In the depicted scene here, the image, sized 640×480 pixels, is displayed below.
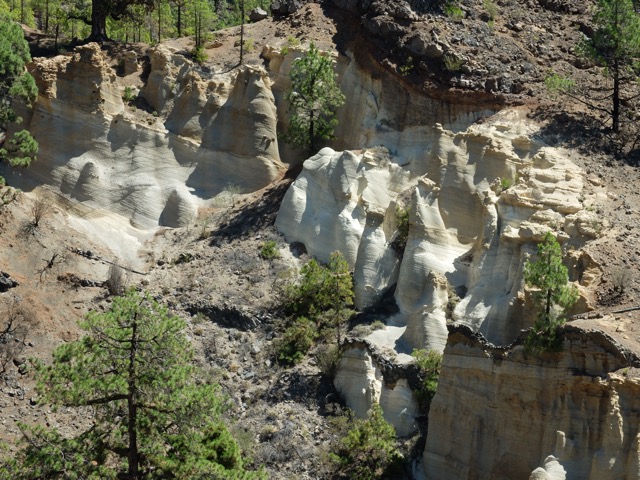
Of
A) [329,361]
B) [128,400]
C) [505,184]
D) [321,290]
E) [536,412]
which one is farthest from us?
[505,184]

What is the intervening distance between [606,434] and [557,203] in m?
10.5

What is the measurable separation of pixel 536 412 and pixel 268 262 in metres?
12.6

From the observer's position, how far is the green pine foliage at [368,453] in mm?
35719

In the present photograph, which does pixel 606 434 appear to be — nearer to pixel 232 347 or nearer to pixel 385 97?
pixel 232 347

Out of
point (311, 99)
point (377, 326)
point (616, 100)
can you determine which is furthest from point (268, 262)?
point (616, 100)

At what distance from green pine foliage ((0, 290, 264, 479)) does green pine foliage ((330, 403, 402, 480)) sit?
22.4ft

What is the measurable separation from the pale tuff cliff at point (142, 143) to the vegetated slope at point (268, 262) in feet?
3.03

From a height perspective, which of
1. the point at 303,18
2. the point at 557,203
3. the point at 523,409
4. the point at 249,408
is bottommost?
the point at 249,408

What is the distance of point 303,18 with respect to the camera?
52031 millimetres

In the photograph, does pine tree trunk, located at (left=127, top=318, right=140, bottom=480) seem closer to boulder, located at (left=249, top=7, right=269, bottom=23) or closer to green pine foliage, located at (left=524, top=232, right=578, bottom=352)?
green pine foliage, located at (left=524, top=232, right=578, bottom=352)

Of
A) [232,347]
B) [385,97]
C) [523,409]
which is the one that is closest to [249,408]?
[232,347]

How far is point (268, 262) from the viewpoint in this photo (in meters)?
43.1

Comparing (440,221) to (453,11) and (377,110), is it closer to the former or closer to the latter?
(377,110)

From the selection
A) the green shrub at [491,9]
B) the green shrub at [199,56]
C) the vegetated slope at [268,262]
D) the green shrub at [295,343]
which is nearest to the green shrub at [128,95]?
the vegetated slope at [268,262]
